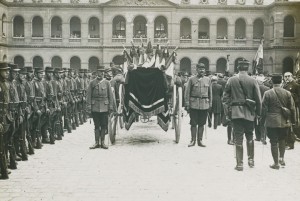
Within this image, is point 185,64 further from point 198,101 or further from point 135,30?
point 198,101

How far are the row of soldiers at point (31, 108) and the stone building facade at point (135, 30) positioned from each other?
23.4 meters

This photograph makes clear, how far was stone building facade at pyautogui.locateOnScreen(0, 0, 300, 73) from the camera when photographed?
3984cm

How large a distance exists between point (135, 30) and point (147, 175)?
33541mm

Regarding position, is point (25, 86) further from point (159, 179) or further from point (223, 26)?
point (223, 26)

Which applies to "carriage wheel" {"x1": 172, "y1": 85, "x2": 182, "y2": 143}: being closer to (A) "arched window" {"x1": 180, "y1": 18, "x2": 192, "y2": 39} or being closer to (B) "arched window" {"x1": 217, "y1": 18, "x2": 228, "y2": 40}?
(A) "arched window" {"x1": 180, "y1": 18, "x2": 192, "y2": 39}

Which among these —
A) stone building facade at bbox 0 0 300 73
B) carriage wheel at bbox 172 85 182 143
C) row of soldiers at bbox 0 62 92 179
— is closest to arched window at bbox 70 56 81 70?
stone building facade at bbox 0 0 300 73

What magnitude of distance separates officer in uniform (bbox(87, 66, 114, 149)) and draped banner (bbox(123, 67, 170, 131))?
75 cm

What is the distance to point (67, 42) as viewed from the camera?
4075cm

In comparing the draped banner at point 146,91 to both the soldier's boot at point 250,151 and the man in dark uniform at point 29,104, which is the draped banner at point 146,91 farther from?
the soldier's boot at point 250,151

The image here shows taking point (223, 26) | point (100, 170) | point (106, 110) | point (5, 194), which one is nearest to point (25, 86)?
point (106, 110)

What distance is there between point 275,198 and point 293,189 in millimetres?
783

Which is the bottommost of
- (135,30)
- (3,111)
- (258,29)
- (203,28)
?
(3,111)

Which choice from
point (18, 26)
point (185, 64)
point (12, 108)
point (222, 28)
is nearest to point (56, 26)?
point (18, 26)

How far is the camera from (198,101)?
1233 cm
